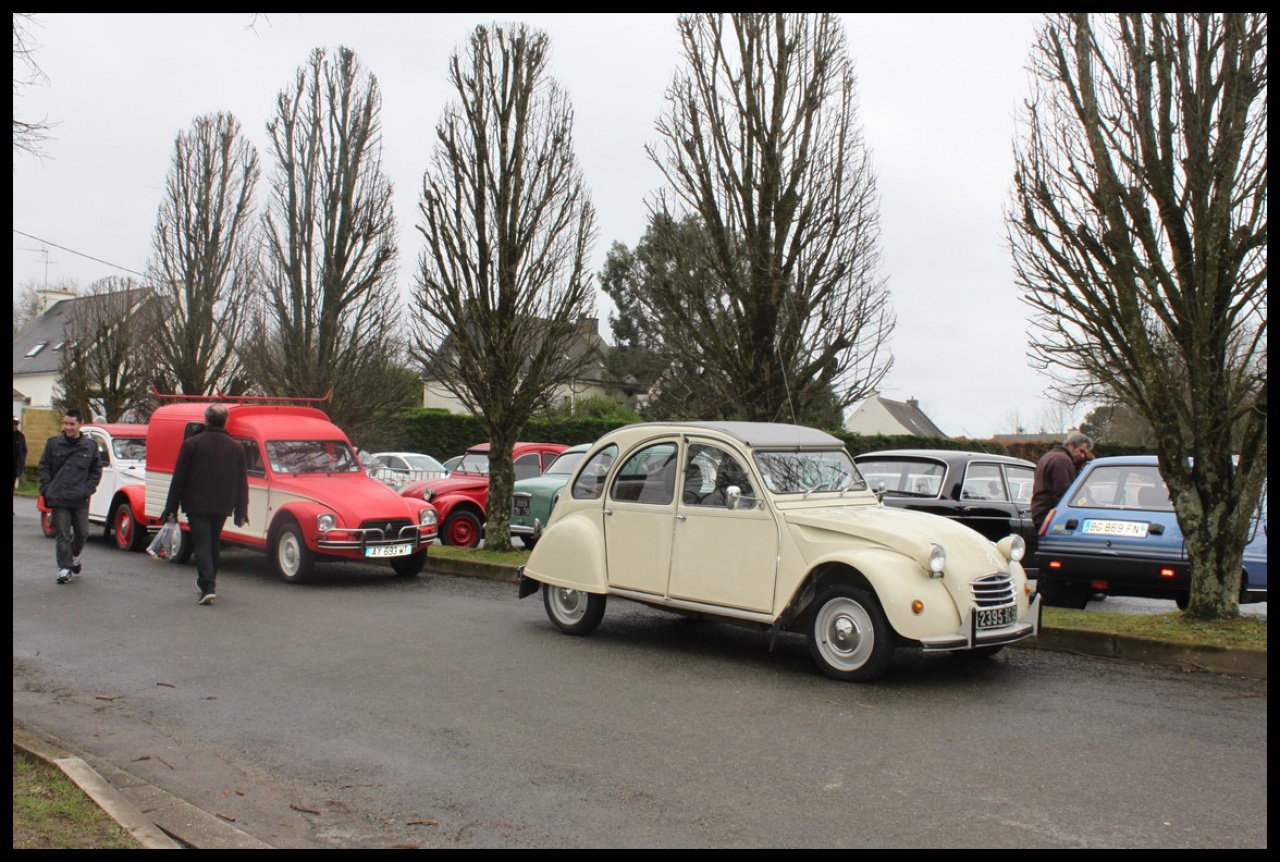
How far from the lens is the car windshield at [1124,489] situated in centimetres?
1047

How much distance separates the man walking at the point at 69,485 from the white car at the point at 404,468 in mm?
7757

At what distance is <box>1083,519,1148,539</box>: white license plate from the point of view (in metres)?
10.2

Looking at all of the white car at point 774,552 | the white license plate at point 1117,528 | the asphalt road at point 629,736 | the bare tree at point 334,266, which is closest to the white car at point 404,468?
the bare tree at point 334,266

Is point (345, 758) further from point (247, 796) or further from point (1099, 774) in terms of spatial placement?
point (1099, 774)

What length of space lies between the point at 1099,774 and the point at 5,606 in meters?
7.76

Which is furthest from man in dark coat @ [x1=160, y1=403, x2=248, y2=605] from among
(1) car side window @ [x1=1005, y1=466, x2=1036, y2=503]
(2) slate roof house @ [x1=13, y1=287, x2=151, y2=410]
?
(2) slate roof house @ [x1=13, y1=287, x2=151, y2=410]

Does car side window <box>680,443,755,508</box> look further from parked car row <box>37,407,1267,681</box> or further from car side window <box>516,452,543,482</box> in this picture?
car side window <box>516,452,543,482</box>

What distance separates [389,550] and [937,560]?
762 centimetres

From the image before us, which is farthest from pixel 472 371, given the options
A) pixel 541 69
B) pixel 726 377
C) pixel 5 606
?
pixel 5 606

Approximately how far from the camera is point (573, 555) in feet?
30.0

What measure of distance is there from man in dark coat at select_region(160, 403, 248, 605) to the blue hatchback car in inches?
331

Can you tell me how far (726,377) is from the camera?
14.2 metres

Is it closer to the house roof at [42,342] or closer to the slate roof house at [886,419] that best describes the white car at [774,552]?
the house roof at [42,342]

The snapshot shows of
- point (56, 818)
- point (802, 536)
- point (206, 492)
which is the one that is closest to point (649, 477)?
point (802, 536)
